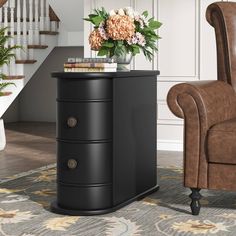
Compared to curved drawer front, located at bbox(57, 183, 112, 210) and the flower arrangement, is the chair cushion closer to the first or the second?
curved drawer front, located at bbox(57, 183, 112, 210)

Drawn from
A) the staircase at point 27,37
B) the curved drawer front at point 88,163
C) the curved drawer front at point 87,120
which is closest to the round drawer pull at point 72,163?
the curved drawer front at point 88,163

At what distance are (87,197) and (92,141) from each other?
0.27 meters

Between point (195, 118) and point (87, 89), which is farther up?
point (87, 89)

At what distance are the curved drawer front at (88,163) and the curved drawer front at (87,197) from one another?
0.11 feet

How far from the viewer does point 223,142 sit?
2.91 meters

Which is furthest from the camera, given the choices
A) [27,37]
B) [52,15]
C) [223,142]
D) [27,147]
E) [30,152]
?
[52,15]

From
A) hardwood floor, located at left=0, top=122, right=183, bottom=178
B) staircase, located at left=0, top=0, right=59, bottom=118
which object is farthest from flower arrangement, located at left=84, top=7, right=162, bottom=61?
staircase, located at left=0, top=0, right=59, bottom=118

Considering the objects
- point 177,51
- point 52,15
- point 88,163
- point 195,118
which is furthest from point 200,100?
point 52,15

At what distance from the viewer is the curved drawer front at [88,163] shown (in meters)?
3.02

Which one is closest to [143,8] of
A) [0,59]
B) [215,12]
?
[0,59]

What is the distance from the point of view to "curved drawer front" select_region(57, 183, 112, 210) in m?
3.03

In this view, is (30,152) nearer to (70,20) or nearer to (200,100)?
(70,20)

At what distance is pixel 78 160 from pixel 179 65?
2526mm

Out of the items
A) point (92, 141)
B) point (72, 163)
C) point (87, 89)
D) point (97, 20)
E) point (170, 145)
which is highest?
point (97, 20)
